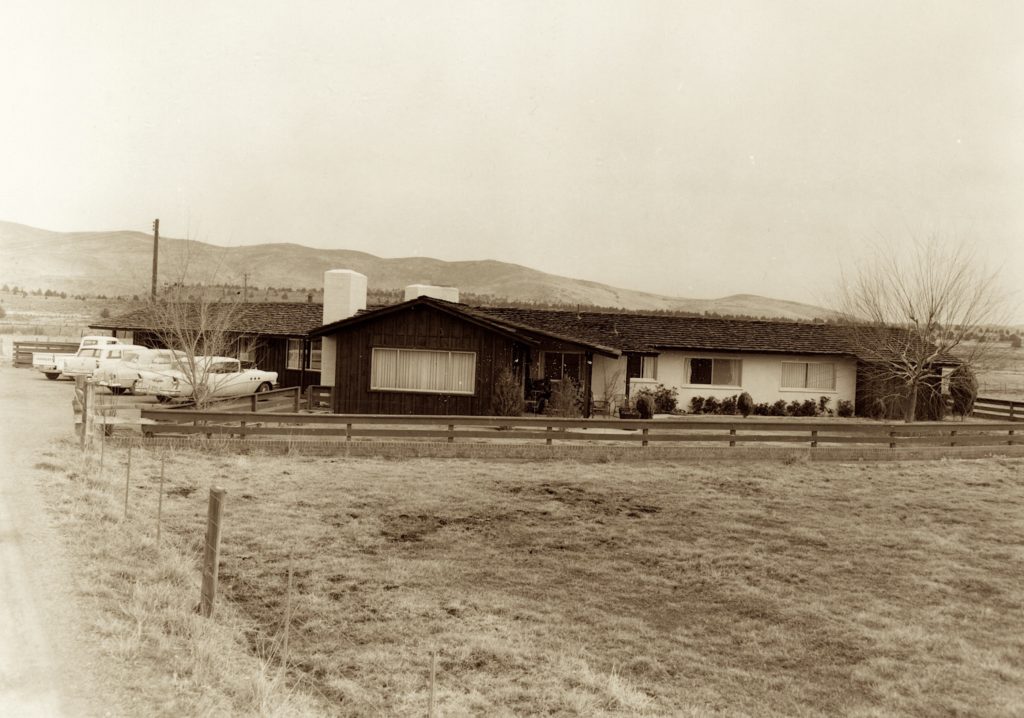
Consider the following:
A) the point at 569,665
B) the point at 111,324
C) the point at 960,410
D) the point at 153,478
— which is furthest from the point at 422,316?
the point at 960,410

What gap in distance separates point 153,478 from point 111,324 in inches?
1014

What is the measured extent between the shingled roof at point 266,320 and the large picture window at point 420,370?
26.2 ft

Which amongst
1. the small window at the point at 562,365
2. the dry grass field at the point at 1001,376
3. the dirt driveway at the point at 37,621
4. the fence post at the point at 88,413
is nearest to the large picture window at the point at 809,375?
the dry grass field at the point at 1001,376

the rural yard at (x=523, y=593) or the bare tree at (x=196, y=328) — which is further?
the bare tree at (x=196, y=328)

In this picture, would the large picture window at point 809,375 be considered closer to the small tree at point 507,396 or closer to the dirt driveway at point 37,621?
the small tree at point 507,396

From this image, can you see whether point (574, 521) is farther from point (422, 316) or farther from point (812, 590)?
point (422, 316)

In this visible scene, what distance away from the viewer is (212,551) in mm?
6215

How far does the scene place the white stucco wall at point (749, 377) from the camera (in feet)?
96.4

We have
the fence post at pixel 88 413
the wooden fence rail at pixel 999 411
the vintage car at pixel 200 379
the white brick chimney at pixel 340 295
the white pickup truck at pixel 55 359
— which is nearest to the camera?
the fence post at pixel 88 413

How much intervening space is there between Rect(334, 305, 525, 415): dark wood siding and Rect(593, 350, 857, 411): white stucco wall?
7.15 metres

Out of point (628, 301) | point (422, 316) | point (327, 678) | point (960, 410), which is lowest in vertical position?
point (327, 678)

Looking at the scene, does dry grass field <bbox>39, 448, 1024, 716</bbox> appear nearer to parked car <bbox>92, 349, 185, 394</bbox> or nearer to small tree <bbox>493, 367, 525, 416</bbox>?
small tree <bbox>493, 367, 525, 416</bbox>

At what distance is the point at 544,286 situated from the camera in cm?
16625

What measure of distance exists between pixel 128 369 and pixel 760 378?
23523mm
